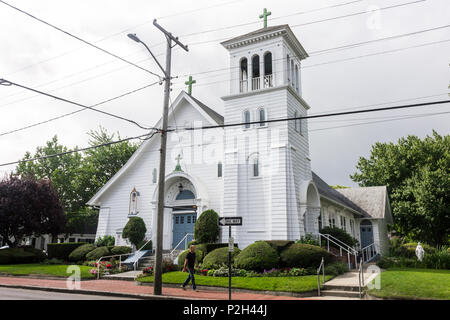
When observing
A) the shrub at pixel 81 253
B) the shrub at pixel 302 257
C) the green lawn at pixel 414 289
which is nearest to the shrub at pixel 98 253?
the shrub at pixel 81 253

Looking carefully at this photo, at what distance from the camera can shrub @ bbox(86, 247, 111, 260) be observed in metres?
21.5

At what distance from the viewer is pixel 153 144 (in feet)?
82.5

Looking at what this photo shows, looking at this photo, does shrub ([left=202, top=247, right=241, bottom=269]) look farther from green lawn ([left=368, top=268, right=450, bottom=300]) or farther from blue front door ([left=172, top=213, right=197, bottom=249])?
green lawn ([left=368, top=268, right=450, bottom=300])

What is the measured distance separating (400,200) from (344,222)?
1019 cm

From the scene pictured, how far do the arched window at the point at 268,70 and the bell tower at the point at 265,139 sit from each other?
12mm

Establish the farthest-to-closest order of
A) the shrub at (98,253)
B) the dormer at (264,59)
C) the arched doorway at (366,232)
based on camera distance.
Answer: the arched doorway at (366,232) < the shrub at (98,253) < the dormer at (264,59)

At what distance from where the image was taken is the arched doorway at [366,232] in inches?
1340

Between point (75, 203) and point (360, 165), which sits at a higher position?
point (360, 165)

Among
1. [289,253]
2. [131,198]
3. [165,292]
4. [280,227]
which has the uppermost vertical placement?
[131,198]

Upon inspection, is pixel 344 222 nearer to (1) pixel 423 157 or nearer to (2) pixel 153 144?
(1) pixel 423 157

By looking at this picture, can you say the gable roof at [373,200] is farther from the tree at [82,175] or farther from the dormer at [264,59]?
the tree at [82,175]

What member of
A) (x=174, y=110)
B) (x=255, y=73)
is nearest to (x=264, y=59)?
(x=255, y=73)
